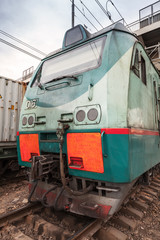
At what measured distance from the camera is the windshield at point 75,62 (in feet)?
9.14

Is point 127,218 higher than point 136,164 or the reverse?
the reverse

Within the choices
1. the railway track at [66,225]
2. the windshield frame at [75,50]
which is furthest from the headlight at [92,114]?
the railway track at [66,225]

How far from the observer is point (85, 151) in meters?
2.36

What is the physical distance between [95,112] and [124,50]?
1178 mm

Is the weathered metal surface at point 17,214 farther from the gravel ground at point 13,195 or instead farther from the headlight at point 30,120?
the headlight at point 30,120

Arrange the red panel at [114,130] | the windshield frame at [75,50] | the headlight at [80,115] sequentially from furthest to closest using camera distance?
the windshield frame at [75,50]
the headlight at [80,115]
the red panel at [114,130]

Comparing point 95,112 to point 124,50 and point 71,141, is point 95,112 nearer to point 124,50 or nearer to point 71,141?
point 71,141

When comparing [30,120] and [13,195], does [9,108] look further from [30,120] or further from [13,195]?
[30,120]

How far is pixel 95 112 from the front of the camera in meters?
2.34

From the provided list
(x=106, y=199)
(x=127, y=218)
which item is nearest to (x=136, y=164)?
(x=106, y=199)

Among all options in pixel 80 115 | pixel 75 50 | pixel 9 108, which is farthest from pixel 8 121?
pixel 80 115

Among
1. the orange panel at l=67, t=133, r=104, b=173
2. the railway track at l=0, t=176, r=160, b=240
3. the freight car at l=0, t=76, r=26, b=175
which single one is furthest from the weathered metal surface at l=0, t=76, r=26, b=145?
the orange panel at l=67, t=133, r=104, b=173

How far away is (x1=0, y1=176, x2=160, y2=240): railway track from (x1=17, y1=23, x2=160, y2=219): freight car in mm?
336

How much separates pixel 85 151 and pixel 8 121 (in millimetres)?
4045
